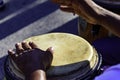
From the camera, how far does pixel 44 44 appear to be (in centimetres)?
162

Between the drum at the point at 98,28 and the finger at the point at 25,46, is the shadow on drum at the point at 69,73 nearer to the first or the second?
the finger at the point at 25,46

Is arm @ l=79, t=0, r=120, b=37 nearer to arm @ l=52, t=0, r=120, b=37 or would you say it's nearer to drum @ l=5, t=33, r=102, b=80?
arm @ l=52, t=0, r=120, b=37

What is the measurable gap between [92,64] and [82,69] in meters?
0.07

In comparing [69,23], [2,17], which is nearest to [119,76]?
[69,23]

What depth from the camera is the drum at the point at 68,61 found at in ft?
4.82

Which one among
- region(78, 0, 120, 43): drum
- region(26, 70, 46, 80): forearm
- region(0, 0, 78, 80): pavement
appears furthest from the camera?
region(0, 0, 78, 80): pavement

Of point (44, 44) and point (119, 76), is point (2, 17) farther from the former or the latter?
point (119, 76)

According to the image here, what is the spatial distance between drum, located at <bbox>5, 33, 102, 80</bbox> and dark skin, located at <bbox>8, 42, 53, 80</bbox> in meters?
0.05

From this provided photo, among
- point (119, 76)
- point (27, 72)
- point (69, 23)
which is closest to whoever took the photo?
point (119, 76)

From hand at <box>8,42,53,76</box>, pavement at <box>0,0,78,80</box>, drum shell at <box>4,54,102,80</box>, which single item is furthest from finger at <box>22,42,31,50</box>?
pavement at <box>0,0,78,80</box>

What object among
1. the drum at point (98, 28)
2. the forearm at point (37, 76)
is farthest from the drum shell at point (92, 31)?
the forearm at point (37, 76)

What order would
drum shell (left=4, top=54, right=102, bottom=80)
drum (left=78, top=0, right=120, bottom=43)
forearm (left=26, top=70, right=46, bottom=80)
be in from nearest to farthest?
forearm (left=26, top=70, right=46, bottom=80)
drum shell (left=4, top=54, right=102, bottom=80)
drum (left=78, top=0, right=120, bottom=43)

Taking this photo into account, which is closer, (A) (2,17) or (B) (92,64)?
(B) (92,64)

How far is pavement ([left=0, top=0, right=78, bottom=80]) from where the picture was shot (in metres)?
2.91
